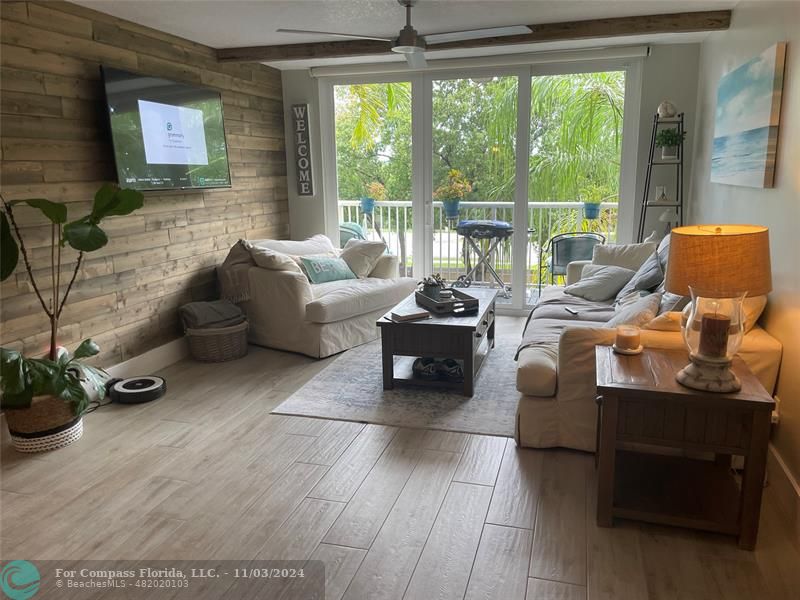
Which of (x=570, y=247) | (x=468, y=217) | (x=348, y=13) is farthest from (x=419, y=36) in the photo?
(x=570, y=247)

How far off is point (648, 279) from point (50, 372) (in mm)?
3259

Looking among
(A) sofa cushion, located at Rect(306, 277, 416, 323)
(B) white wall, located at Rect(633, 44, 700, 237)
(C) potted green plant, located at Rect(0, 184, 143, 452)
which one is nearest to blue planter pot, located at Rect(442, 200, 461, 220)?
(A) sofa cushion, located at Rect(306, 277, 416, 323)

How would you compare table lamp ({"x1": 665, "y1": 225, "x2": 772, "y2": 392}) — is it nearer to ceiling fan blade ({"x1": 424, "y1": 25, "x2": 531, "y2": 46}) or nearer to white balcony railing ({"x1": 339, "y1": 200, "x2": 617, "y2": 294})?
ceiling fan blade ({"x1": 424, "y1": 25, "x2": 531, "y2": 46})

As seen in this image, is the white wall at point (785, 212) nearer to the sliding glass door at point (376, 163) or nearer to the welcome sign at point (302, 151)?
the sliding glass door at point (376, 163)

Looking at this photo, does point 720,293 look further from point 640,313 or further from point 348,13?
point 348,13

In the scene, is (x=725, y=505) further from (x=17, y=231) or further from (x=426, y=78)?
(x=426, y=78)

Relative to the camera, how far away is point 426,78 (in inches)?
204

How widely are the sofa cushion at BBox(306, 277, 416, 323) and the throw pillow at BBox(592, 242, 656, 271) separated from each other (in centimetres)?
151

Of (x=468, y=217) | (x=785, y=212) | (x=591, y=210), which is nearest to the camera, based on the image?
(x=785, y=212)

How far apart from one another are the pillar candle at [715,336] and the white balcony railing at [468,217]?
328 cm

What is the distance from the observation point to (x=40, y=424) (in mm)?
2805

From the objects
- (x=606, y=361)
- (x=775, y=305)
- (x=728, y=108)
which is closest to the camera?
(x=606, y=361)

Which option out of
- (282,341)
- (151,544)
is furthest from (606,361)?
(282,341)

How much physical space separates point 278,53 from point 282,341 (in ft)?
7.31
